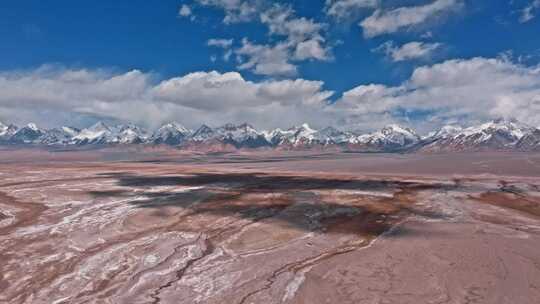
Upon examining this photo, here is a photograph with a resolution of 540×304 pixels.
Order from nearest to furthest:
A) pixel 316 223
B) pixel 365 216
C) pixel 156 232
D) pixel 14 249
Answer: pixel 14 249, pixel 156 232, pixel 316 223, pixel 365 216

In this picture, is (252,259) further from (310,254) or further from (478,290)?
(478,290)

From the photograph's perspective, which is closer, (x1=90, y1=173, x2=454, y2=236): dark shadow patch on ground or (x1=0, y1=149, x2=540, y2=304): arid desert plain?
(x1=0, y1=149, x2=540, y2=304): arid desert plain

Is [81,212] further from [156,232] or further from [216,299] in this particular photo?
[216,299]

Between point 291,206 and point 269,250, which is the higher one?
point 291,206

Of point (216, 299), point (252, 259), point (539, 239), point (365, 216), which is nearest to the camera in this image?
point (216, 299)

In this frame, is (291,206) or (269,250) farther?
(291,206)

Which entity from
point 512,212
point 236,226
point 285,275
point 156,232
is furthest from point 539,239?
point 156,232

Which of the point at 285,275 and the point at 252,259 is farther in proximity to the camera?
the point at 252,259

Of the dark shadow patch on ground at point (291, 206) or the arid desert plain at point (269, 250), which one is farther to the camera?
the dark shadow patch on ground at point (291, 206)

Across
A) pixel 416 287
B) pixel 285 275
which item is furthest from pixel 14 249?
pixel 416 287
